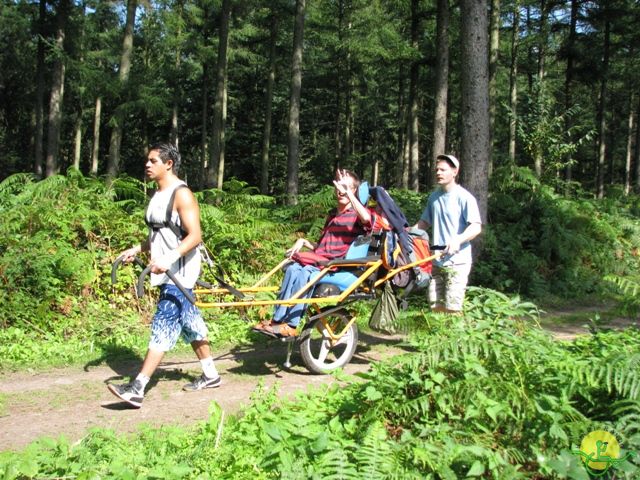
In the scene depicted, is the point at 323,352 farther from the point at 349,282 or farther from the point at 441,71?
the point at 441,71

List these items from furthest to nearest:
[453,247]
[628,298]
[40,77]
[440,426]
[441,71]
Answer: [40,77], [441,71], [453,247], [628,298], [440,426]

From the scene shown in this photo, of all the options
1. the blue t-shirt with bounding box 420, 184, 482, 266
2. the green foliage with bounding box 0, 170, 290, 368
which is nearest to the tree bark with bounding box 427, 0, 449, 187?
the green foliage with bounding box 0, 170, 290, 368

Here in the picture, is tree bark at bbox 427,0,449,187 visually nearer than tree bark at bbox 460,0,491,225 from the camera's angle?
No

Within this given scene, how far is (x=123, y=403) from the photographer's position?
4766mm

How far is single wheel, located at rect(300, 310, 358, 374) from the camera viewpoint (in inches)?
217

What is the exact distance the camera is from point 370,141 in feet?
150

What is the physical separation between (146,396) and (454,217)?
11.4 feet

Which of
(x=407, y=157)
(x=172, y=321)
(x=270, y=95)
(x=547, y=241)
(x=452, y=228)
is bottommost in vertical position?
(x=172, y=321)

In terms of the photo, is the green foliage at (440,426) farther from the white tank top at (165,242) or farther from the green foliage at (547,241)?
the green foliage at (547,241)

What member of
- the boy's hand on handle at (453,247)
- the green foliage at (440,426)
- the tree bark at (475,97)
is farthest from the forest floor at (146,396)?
the tree bark at (475,97)

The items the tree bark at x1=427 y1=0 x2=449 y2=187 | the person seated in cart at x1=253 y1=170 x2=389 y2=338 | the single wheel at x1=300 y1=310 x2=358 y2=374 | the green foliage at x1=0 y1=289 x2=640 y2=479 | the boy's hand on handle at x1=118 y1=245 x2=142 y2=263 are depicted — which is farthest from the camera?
the tree bark at x1=427 y1=0 x2=449 y2=187

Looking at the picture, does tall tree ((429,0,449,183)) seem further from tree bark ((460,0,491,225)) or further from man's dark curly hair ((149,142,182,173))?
man's dark curly hair ((149,142,182,173))

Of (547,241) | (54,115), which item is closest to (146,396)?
(547,241)

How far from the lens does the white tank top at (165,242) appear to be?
480 cm
